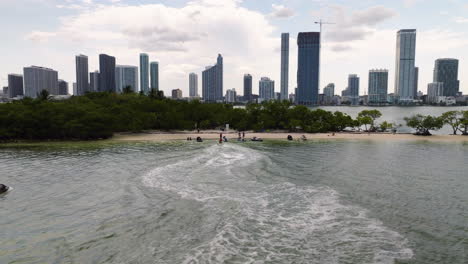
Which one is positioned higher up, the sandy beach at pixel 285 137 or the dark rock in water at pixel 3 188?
the sandy beach at pixel 285 137

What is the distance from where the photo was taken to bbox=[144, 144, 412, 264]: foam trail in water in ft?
56.6

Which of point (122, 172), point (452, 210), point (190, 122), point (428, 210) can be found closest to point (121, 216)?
point (122, 172)

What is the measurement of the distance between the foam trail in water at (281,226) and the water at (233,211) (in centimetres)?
7

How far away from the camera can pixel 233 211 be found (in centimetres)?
2380

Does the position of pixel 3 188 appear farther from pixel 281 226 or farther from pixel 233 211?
pixel 281 226

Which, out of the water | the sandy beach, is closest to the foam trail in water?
the water

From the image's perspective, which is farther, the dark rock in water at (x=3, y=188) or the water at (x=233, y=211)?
the dark rock in water at (x=3, y=188)

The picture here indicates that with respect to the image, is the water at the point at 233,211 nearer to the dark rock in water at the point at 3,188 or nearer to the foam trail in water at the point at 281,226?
the foam trail in water at the point at 281,226

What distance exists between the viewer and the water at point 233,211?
17703 mm

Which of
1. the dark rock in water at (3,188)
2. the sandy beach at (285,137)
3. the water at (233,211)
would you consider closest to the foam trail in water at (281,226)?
the water at (233,211)

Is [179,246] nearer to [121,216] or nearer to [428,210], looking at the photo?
[121,216]

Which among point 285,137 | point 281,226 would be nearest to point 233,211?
point 281,226

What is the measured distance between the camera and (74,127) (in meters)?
65.0

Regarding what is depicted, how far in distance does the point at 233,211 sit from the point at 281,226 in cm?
412
